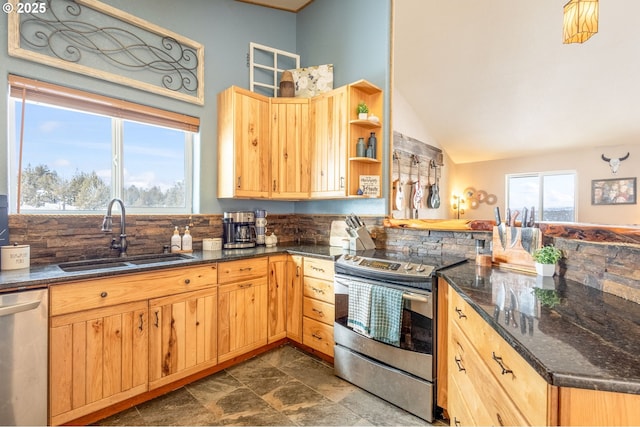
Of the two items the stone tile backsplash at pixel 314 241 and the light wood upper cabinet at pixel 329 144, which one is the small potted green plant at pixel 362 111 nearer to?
the light wood upper cabinet at pixel 329 144

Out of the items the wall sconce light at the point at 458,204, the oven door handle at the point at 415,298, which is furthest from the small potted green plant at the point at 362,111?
the oven door handle at the point at 415,298

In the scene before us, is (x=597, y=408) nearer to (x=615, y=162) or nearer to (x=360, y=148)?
(x=615, y=162)

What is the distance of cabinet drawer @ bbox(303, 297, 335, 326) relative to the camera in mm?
2369

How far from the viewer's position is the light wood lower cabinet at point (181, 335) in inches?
75.1

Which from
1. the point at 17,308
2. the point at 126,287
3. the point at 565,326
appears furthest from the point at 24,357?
the point at 565,326

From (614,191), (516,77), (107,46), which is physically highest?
(107,46)

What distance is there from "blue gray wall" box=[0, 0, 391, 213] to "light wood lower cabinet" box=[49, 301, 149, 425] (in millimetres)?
1212

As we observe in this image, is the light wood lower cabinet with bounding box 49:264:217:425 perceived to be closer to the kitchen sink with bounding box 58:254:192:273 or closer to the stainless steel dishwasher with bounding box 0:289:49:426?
the stainless steel dishwasher with bounding box 0:289:49:426

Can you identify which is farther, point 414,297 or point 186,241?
point 186,241

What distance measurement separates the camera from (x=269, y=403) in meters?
1.92

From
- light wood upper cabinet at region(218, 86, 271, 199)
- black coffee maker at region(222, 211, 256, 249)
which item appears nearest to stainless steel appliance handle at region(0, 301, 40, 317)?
black coffee maker at region(222, 211, 256, 249)

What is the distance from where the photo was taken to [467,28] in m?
2.08

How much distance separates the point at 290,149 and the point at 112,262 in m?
1.77

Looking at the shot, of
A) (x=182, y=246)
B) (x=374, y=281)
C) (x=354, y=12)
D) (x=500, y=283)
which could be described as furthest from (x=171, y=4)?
(x=500, y=283)
